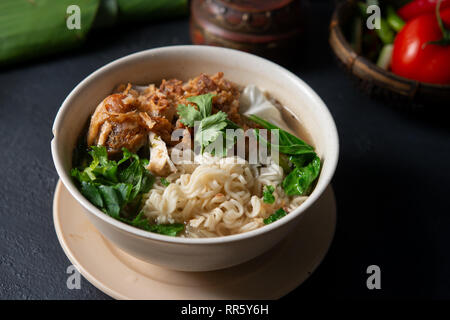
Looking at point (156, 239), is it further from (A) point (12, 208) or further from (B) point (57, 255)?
(A) point (12, 208)

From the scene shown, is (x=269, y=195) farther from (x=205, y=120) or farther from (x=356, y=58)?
(x=356, y=58)

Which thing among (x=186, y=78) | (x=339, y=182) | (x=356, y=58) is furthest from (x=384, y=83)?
(x=186, y=78)

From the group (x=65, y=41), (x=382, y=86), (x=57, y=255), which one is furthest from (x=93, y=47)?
(x=382, y=86)

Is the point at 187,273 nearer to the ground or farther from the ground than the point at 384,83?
nearer to the ground

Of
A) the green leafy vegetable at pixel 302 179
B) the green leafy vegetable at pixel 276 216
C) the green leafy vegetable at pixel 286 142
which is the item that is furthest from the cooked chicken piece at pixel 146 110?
the green leafy vegetable at pixel 276 216

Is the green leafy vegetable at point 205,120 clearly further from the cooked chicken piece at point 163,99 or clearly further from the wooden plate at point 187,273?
the wooden plate at point 187,273
